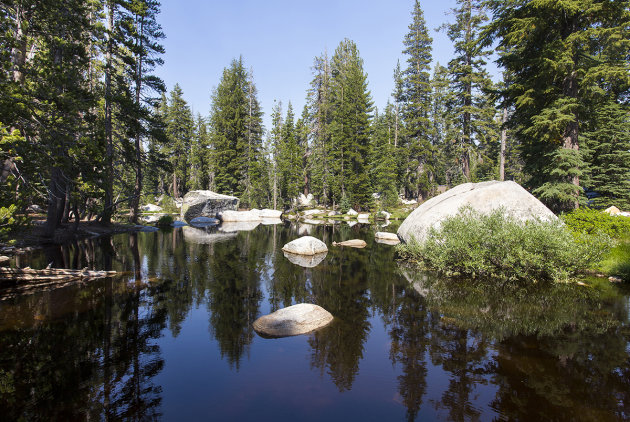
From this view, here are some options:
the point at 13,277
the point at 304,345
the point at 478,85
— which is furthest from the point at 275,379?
the point at 478,85

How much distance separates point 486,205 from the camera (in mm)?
15242

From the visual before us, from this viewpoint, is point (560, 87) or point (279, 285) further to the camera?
point (560, 87)

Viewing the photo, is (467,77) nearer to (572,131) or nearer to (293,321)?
(572,131)

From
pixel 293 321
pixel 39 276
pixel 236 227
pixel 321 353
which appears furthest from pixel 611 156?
pixel 39 276

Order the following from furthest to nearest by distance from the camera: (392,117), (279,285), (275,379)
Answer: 1. (392,117)
2. (279,285)
3. (275,379)

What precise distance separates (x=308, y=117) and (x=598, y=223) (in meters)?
50.5

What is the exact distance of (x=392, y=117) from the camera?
2702 inches

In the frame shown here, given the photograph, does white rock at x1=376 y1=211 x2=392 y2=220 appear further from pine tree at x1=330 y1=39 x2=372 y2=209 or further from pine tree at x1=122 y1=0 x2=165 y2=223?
pine tree at x1=122 y1=0 x2=165 y2=223

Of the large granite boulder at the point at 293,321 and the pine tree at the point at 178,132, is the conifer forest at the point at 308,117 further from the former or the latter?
the large granite boulder at the point at 293,321

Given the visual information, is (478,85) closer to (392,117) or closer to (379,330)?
(392,117)

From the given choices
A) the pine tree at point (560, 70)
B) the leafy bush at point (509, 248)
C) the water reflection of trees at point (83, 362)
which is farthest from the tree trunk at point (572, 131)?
the water reflection of trees at point (83, 362)

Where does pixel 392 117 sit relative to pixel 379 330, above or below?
above

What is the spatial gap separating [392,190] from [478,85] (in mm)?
17195

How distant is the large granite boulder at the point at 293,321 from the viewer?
29.0 ft
